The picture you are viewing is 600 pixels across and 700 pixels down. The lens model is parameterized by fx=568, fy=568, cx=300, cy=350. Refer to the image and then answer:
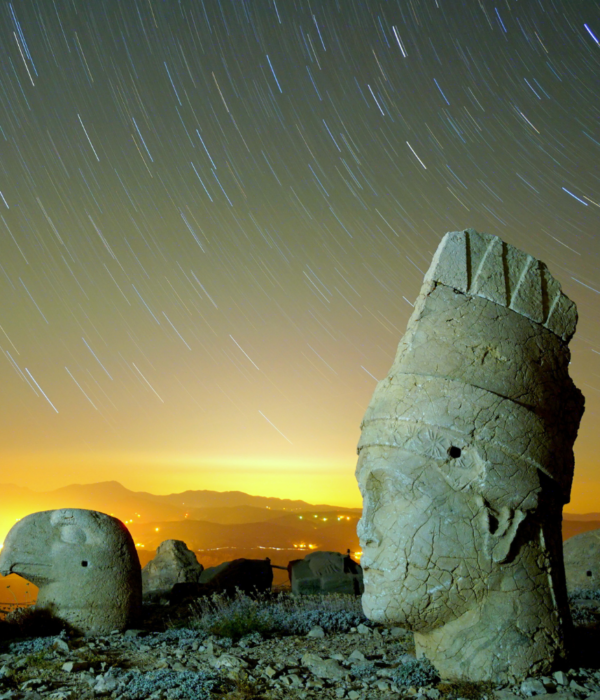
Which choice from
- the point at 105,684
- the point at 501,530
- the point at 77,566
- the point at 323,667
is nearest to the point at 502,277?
the point at 501,530

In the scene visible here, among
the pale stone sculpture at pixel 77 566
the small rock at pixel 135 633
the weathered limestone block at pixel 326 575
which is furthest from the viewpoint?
the weathered limestone block at pixel 326 575

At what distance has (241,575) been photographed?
12.3 m

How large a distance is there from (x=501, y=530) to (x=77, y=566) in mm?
5853

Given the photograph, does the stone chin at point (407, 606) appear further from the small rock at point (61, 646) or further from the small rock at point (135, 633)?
the small rock at point (135, 633)

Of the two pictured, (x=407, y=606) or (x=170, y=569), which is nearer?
(x=407, y=606)

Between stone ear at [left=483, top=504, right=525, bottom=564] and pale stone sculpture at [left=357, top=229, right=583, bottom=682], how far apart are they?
1 centimetres

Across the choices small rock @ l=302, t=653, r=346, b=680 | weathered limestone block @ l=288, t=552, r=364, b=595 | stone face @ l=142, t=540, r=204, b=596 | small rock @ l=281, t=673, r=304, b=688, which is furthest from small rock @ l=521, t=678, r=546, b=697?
stone face @ l=142, t=540, r=204, b=596

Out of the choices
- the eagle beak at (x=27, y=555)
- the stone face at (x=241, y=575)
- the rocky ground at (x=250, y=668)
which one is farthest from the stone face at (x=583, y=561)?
the eagle beak at (x=27, y=555)

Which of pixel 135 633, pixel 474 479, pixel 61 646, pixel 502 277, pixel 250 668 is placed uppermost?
pixel 502 277

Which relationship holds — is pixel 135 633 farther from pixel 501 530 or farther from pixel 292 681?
pixel 501 530

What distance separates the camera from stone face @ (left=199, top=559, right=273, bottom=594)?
11945 millimetres

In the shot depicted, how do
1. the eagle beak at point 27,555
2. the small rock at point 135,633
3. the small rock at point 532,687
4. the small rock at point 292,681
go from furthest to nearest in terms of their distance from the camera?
the eagle beak at point 27,555, the small rock at point 135,633, the small rock at point 292,681, the small rock at point 532,687

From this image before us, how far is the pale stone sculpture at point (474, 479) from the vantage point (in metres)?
4.55

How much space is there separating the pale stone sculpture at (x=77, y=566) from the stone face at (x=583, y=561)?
320 inches
